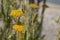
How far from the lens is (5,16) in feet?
2.10

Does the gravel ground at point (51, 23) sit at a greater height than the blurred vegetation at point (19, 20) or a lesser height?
lesser

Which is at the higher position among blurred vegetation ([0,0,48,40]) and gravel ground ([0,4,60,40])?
blurred vegetation ([0,0,48,40])

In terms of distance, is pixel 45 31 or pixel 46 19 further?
pixel 46 19

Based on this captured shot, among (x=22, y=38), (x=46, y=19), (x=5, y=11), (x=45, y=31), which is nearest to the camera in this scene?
(x=22, y=38)

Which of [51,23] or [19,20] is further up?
[19,20]

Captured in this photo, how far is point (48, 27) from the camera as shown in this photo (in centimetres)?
146

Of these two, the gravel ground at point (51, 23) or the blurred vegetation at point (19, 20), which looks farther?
the gravel ground at point (51, 23)

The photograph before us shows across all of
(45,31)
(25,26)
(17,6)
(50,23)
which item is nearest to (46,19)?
(50,23)

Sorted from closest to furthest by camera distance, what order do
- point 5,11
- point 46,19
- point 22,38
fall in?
point 22,38
point 5,11
point 46,19

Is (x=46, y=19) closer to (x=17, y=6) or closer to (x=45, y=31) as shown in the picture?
(x=45, y=31)

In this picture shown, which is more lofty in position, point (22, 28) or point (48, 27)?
point (22, 28)

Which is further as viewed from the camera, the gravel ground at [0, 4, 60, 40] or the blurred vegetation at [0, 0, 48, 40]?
the gravel ground at [0, 4, 60, 40]

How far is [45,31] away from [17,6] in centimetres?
74

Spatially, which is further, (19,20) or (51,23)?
(51,23)
